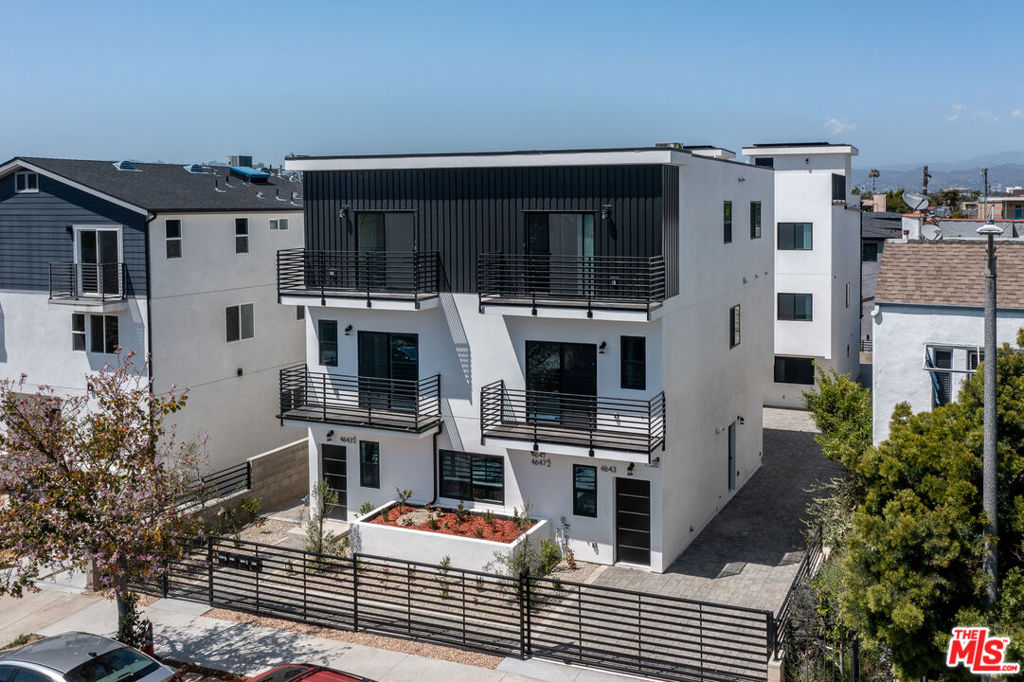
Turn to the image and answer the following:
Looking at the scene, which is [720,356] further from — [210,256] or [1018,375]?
[210,256]

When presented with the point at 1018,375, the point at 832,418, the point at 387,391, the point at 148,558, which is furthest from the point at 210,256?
the point at 1018,375

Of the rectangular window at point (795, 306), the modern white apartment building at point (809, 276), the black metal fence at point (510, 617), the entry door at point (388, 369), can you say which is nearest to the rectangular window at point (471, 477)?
the entry door at point (388, 369)

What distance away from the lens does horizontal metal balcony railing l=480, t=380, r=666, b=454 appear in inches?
808

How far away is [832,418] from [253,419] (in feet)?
54.1

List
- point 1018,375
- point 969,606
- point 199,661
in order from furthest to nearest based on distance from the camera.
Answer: point 199,661, point 1018,375, point 969,606

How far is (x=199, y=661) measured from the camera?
1655 cm

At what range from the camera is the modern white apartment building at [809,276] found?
119 ft

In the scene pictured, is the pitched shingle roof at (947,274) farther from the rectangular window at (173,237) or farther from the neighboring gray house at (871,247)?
the neighboring gray house at (871,247)

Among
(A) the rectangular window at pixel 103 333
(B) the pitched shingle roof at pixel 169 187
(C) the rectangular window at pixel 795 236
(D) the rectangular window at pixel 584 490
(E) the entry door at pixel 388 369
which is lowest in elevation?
(D) the rectangular window at pixel 584 490

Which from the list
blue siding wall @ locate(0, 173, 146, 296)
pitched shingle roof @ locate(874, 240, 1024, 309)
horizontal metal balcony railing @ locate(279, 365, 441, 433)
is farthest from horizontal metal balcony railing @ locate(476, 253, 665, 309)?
blue siding wall @ locate(0, 173, 146, 296)

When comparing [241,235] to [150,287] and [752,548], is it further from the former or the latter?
[752,548]

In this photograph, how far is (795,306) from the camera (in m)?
37.2

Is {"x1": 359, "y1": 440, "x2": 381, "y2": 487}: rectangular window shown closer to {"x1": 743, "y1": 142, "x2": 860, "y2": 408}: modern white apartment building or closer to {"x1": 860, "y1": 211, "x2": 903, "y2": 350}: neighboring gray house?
{"x1": 743, "y1": 142, "x2": 860, "y2": 408}: modern white apartment building

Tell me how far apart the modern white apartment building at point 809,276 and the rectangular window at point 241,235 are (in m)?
19.6
